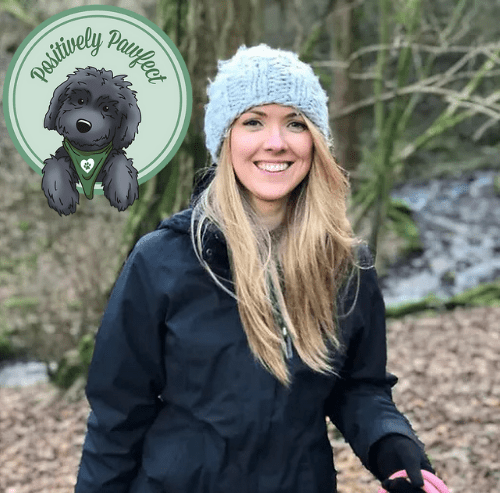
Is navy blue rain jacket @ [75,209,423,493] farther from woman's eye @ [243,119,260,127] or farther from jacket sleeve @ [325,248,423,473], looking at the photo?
woman's eye @ [243,119,260,127]

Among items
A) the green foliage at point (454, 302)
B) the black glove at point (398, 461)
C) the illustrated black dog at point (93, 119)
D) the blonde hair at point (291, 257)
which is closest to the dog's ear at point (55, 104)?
the illustrated black dog at point (93, 119)

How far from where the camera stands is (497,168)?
46.9ft

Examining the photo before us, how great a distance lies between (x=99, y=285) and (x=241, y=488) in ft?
15.4

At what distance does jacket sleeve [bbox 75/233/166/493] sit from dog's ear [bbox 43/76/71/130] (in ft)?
5.35

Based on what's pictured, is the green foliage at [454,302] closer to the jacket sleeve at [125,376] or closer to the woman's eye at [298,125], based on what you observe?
the woman's eye at [298,125]

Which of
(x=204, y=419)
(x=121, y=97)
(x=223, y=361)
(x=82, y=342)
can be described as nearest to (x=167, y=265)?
(x=223, y=361)

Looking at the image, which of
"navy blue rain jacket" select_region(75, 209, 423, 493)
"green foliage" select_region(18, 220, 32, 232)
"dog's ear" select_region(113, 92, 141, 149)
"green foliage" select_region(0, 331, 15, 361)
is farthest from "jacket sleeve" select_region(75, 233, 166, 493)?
"green foliage" select_region(18, 220, 32, 232)

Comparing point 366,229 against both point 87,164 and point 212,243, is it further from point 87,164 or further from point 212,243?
point 212,243

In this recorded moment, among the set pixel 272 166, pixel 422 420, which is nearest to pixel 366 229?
pixel 422 420

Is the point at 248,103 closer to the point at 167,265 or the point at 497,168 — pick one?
the point at 167,265

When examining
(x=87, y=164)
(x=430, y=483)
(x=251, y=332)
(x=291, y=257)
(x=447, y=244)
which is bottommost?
(x=447, y=244)

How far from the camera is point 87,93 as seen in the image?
3.28 meters

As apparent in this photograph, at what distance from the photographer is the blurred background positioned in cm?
453

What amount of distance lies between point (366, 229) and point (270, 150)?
9.30 meters
